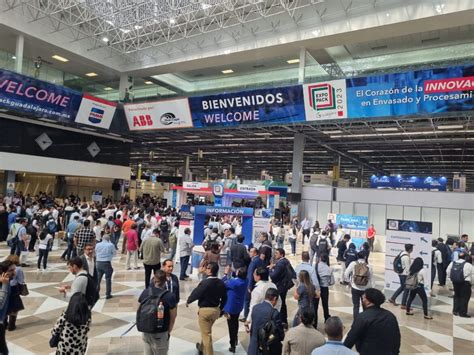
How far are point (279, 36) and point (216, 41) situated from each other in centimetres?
381

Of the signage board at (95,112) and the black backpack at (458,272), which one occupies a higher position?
the signage board at (95,112)

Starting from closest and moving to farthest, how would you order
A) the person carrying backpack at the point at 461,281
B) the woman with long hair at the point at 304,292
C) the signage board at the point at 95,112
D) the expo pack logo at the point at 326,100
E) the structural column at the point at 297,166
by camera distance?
1. the woman with long hair at the point at 304,292
2. the person carrying backpack at the point at 461,281
3. the expo pack logo at the point at 326,100
4. the signage board at the point at 95,112
5. the structural column at the point at 297,166

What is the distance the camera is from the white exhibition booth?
68.8ft

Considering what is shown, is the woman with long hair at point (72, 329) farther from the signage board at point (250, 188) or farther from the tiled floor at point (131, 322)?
the signage board at point (250, 188)

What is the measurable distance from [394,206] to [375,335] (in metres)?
21.1

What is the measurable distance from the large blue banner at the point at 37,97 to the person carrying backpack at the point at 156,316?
716 inches

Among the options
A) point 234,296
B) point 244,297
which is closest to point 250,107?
point 244,297

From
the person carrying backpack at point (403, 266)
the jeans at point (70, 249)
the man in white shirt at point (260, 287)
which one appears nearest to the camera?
the man in white shirt at point (260, 287)

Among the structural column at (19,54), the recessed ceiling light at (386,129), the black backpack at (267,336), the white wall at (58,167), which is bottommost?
the black backpack at (267,336)

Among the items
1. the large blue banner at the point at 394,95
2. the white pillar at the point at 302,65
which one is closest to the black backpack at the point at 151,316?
the large blue banner at the point at 394,95

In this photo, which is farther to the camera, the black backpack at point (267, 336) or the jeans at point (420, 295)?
the jeans at point (420, 295)

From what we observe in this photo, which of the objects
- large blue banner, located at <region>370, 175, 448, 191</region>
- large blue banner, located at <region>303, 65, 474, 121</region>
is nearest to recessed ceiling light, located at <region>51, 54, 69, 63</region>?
large blue banner, located at <region>303, 65, 474, 121</region>

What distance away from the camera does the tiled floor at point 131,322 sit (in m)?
5.54

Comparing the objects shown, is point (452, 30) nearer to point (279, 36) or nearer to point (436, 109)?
point (436, 109)
